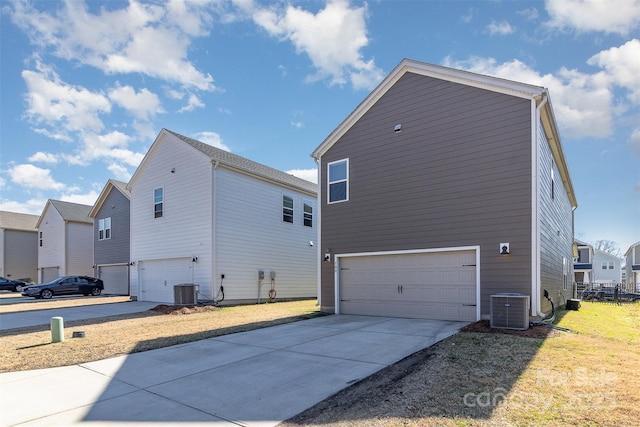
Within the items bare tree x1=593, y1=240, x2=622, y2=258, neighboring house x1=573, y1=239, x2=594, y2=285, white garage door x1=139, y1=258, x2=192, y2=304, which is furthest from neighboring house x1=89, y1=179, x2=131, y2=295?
bare tree x1=593, y1=240, x2=622, y2=258

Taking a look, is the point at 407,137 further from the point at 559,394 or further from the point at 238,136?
the point at 238,136

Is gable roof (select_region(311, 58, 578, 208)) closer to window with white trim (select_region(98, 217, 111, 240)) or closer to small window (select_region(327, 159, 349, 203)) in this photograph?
small window (select_region(327, 159, 349, 203))

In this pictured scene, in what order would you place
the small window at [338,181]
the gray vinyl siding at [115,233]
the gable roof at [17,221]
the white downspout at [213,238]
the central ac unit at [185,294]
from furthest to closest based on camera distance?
the gable roof at [17,221]
the gray vinyl siding at [115,233]
the white downspout at [213,238]
the central ac unit at [185,294]
the small window at [338,181]

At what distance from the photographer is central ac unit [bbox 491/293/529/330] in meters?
8.30

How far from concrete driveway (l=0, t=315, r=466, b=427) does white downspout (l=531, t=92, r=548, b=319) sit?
2660mm

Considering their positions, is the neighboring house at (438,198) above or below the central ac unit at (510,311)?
above

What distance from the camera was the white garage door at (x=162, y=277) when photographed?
685 inches

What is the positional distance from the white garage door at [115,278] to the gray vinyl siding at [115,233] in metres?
0.46

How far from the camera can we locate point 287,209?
20.4m

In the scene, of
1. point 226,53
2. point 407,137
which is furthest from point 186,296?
point 407,137

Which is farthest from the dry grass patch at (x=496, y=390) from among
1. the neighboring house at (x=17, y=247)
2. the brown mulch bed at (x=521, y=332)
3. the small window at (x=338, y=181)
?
the neighboring house at (x=17, y=247)

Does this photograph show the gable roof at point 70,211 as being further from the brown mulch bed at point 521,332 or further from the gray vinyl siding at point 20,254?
the brown mulch bed at point 521,332

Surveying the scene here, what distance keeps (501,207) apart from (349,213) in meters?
4.71

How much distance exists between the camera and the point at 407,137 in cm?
1134
